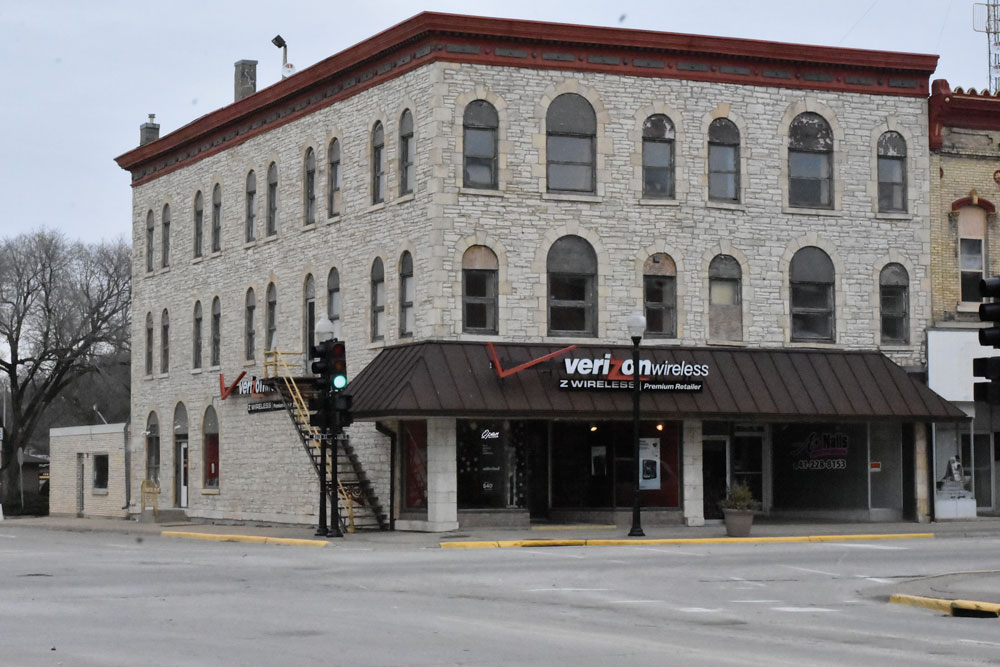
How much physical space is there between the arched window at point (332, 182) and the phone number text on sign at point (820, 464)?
44.9 feet

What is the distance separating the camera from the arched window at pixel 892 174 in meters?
37.8

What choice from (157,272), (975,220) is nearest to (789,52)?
(975,220)

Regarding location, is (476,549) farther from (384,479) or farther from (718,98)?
(718,98)

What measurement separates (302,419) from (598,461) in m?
7.86

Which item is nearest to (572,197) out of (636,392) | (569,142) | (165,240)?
(569,142)

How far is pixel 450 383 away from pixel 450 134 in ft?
19.0

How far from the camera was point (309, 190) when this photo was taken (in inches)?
1604

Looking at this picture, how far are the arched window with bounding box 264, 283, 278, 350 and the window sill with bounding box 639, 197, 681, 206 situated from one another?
11.8 m

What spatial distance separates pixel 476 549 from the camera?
94.9 feet

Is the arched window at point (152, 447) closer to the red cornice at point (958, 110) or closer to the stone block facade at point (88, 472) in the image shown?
the stone block facade at point (88, 472)

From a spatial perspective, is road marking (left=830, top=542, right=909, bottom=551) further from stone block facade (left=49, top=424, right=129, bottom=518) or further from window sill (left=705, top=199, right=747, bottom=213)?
stone block facade (left=49, top=424, right=129, bottom=518)

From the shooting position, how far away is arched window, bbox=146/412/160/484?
49.7 meters

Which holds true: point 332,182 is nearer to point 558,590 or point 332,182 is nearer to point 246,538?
point 246,538

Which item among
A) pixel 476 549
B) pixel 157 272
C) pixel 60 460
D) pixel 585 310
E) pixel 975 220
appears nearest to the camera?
pixel 476 549
